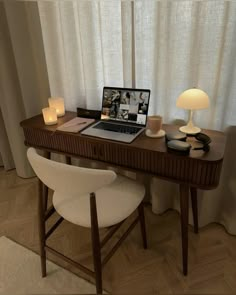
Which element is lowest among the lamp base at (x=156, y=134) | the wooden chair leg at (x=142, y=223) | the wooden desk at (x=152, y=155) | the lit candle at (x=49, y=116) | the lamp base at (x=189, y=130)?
the wooden chair leg at (x=142, y=223)

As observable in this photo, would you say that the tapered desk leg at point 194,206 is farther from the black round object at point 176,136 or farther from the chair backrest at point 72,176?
the chair backrest at point 72,176

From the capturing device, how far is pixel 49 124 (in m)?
1.59

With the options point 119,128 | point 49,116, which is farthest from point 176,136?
point 49,116

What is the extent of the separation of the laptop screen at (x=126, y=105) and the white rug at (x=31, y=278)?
0.92 meters

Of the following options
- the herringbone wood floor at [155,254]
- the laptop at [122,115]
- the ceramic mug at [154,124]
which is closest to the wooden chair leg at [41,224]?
the herringbone wood floor at [155,254]

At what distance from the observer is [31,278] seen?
1.49m

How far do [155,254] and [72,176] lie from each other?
908 millimetres

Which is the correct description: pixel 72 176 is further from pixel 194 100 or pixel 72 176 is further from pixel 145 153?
pixel 194 100

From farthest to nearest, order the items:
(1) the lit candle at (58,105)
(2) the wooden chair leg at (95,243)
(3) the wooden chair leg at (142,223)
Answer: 1. (1) the lit candle at (58,105)
2. (3) the wooden chair leg at (142,223)
3. (2) the wooden chair leg at (95,243)

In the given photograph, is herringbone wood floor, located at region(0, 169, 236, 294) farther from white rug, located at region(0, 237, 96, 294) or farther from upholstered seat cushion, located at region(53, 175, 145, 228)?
upholstered seat cushion, located at region(53, 175, 145, 228)

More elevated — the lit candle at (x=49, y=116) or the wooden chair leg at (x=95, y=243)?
the lit candle at (x=49, y=116)

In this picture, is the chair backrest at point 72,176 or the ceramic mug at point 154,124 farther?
the ceramic mug at point 154,124

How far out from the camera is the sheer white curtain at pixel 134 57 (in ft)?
4.43

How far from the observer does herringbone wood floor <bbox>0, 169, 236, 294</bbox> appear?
55.8 inches
